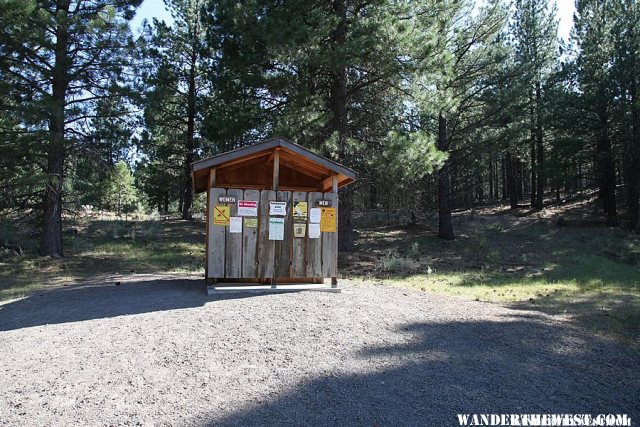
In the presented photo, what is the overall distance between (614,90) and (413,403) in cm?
A: 2473

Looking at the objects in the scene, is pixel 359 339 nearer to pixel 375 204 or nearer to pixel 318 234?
pixel 318 234

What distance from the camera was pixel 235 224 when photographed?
27.8ft

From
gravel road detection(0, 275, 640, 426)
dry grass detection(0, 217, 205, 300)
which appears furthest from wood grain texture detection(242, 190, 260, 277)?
dry grass detection(0, 217, 205, 300)

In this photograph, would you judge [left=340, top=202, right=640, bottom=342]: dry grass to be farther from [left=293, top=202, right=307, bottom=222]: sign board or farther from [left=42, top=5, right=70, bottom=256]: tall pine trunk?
[left=42, top=5, right=70, bottom=256]: tall pine trunk

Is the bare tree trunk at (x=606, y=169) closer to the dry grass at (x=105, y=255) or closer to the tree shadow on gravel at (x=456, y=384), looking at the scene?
the tree shadow on gravel at (x=456, y=384)

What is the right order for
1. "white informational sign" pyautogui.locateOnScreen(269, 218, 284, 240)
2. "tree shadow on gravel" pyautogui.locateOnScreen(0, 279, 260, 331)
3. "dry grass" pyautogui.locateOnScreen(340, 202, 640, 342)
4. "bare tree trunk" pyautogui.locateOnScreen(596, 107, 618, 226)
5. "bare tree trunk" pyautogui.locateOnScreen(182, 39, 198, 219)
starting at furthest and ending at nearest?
"bare tree trunk" pyautogui.locateOnScreen(182, 39, 198, 219) < "bare tree trunk" pyautogui.locateOnScreen(596, 107, 618, 226) < "dry grass" pyautogui.locateOnScreen(340, 202, 640, 342) < "white informational sign" pyautogui.locateOnScreen(269, 218, 284, 240) < "tree shadow on gravel" pyautogui.locateOnScreen(0, 279, 260, 331)

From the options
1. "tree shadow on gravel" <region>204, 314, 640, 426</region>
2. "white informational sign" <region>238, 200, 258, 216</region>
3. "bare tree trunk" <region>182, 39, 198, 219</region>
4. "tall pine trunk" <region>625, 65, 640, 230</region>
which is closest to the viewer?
"tree shadow on gravel" <region>204, 314, 640, 426</region>

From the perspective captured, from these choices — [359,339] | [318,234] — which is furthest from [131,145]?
[359,339]

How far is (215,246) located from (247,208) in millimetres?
954

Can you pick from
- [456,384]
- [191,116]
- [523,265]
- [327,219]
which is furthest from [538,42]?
[456,384]

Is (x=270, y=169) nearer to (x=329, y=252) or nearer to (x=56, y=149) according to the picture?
(x=329, y=252)

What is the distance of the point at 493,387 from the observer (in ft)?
14.3

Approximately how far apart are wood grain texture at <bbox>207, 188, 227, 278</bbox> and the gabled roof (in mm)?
589

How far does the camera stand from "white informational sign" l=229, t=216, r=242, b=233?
8.44 metres
